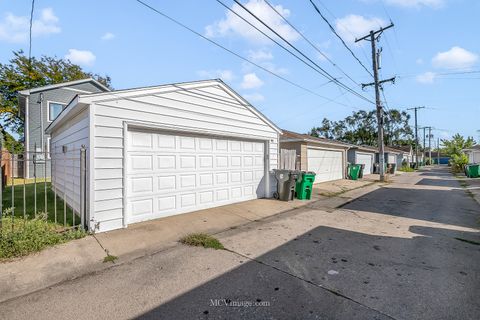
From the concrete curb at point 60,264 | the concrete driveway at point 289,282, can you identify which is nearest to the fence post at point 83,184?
the concrete curb at point 60,264

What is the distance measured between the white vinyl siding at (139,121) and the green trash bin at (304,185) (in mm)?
2694

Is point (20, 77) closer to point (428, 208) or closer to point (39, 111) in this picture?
point (39, 111)

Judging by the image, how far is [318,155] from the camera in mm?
14758

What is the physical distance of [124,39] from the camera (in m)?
5.78

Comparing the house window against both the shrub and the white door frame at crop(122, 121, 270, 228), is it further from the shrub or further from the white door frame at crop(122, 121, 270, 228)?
the shrub

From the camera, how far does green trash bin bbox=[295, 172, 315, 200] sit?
897 centimetres

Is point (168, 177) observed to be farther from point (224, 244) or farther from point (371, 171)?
point (371, 171)

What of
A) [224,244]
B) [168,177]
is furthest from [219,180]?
[224,244]

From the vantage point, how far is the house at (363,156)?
808 inches

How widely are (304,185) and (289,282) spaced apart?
20.3 feet

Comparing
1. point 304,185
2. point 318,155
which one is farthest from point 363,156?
point 304,185

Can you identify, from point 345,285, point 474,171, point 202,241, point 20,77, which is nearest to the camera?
point 345,285

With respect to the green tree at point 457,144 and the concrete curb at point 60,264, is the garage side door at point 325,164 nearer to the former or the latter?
the concrete curb at point 60,264

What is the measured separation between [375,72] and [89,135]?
18354 mm
